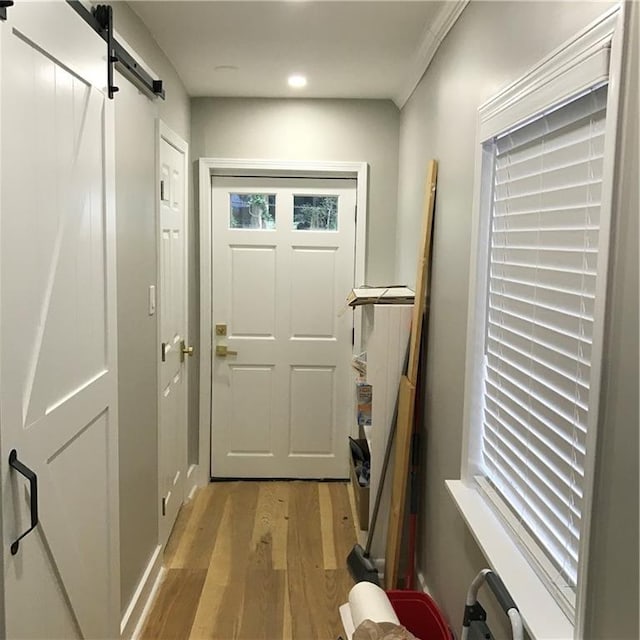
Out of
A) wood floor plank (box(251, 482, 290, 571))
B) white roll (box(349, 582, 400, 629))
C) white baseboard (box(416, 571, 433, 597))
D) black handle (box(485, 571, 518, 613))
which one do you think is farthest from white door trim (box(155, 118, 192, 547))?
black handle (box(485, 571, 518, 613))

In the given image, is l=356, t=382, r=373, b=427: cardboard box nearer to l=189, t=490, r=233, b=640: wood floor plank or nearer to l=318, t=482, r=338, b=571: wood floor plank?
l=318, t=482, r=338, b=571: wood floor plank

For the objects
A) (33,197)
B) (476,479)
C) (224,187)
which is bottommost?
(476,479)

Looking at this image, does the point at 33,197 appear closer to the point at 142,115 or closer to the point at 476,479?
the point at 142,115

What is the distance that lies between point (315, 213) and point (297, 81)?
85 centimetres

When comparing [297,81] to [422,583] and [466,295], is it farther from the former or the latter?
[422,583]

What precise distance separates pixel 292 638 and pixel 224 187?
103 inches

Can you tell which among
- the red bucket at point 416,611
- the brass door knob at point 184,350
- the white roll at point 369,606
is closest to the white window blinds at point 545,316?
the white roll at point 369,606

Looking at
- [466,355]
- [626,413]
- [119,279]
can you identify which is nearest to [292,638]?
[466,355]

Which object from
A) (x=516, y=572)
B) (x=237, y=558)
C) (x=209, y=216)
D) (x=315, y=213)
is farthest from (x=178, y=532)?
(x=516, y=572)

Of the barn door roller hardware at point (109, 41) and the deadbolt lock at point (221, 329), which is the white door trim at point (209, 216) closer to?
the deadbolt lock at point (221, 329)

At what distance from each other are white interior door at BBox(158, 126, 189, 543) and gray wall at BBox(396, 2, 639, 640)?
1.26m

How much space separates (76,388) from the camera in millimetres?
1730

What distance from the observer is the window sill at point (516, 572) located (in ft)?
4.32

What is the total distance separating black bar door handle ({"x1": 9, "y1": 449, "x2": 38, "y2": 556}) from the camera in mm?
1329
